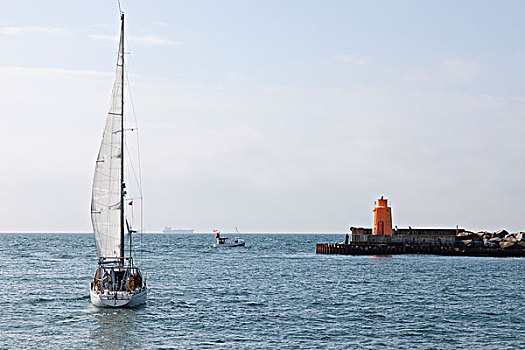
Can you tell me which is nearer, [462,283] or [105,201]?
[105,201]

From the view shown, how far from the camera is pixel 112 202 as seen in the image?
44.2 m

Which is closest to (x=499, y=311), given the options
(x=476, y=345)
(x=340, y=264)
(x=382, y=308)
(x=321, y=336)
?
(x=382, y=308)

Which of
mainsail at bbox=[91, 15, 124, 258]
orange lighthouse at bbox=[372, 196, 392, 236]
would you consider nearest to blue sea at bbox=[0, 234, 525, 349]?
mainsail at bbox=[91, 15, 124, 258]

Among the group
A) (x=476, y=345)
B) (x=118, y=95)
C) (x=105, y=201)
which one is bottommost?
(x=476, y=345)

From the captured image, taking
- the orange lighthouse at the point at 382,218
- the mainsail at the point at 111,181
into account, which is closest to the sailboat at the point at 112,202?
the mainsail at the point at 111,181

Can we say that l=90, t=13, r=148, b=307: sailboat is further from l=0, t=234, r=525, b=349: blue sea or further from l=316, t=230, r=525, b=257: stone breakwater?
l=316, t=230, r=525, b=257: stone breakwater

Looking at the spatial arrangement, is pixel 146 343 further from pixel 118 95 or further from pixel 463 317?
pixel 463 317

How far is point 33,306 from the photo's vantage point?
1907 inches

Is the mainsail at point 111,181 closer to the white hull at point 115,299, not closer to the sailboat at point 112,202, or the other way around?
the sailboat at point 112,202

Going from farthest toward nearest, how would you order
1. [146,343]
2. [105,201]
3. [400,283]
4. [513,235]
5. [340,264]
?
1. [513,235]
2. [340,264]
3. [400,283]
4. [105,201]
5. [146,343]

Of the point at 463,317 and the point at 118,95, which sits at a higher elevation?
the point at 118,95

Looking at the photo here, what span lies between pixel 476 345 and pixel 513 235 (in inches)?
3610

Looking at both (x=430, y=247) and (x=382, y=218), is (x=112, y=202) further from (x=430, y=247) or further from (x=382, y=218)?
(x=430, y=247)

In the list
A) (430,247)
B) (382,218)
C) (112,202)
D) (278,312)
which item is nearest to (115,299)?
(112,202)
